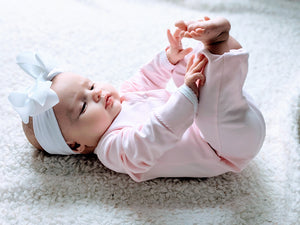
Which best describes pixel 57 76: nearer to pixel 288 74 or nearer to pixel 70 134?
pixel 70 134

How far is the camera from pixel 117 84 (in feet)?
5.25

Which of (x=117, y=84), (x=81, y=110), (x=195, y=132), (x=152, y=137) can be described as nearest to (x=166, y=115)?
(x=152, y=137)

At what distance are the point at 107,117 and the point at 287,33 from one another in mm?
1072

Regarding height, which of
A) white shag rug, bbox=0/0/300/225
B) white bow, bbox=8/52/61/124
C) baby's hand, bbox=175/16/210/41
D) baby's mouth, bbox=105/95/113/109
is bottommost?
white shag rug, bbox=0/0/300/225

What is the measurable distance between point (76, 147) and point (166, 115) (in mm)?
374

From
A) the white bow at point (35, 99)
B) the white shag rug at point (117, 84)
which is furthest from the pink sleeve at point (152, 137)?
the white bow at point (35, 99)

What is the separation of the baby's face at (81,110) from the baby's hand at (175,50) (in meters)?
0.27

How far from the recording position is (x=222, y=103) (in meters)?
1.05

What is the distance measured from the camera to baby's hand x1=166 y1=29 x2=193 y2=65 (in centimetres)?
128

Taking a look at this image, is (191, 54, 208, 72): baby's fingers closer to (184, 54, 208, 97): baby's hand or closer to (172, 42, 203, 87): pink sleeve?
(184, 54, 208, 97): baby's hand

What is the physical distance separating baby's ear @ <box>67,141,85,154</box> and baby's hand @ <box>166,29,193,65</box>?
441 millimetres

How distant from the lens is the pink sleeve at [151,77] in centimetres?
137

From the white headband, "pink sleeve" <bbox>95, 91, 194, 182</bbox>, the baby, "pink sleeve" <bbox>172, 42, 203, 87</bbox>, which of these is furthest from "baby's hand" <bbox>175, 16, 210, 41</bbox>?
the white headband

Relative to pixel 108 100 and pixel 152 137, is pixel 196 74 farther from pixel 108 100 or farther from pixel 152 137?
pixel 108 100
